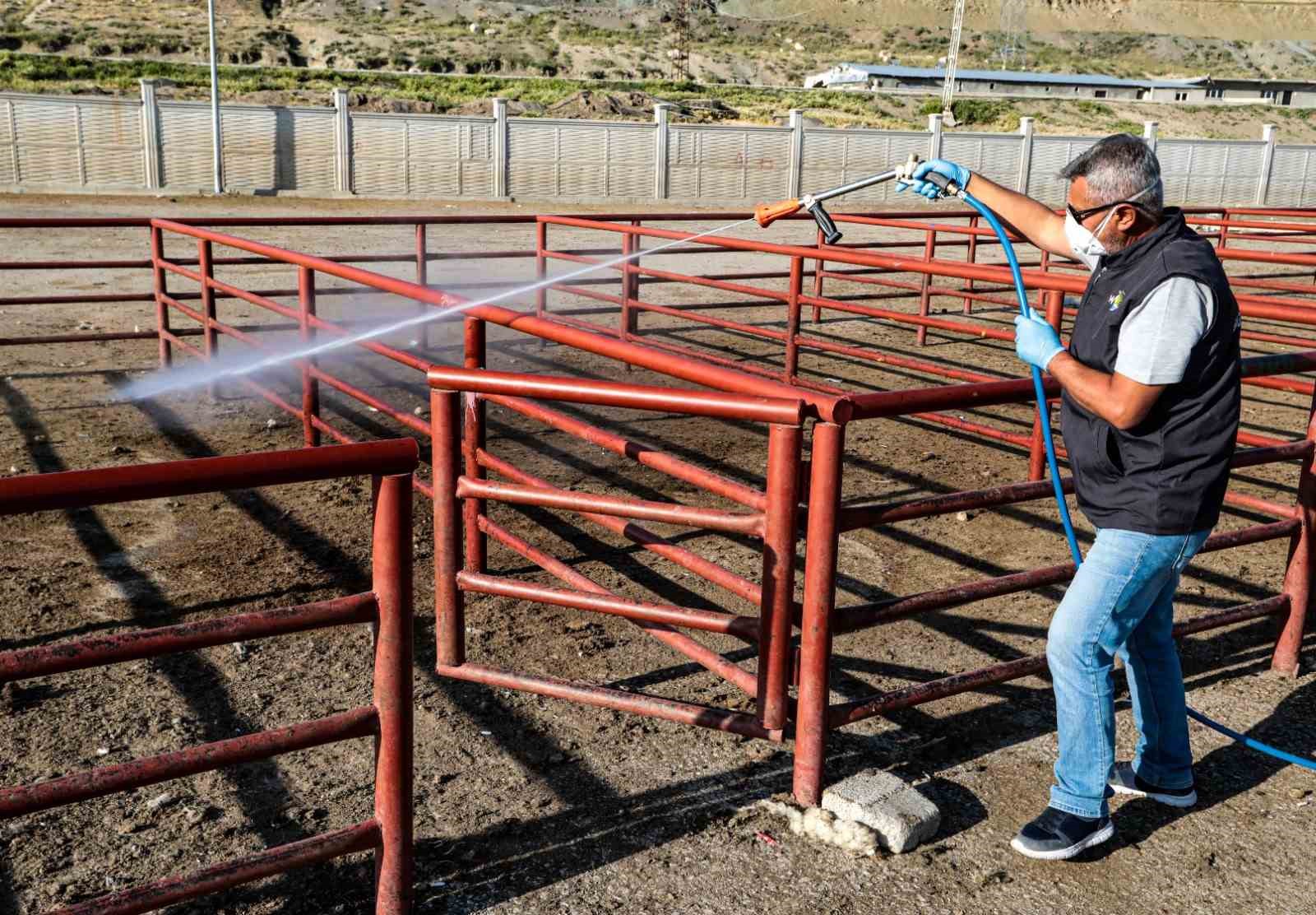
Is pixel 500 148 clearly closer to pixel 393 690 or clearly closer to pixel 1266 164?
pixel 1266 164

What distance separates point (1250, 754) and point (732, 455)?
3776mm

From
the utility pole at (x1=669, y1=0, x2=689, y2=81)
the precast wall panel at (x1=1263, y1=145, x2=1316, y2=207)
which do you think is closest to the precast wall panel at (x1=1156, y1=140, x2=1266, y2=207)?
the precast wall panel at (x1=1263, y1=145, x2=1316, y2=207)

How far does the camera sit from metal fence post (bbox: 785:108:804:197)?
35094mm

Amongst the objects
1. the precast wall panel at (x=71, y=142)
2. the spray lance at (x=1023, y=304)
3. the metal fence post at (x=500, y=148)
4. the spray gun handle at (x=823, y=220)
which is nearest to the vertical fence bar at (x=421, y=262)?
the spray gun handle at (x=823, y=220)

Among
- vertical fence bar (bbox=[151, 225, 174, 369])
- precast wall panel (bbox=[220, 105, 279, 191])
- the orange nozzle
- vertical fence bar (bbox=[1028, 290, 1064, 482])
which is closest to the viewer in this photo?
the orange nozzle

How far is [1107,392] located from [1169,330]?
0.18 metres

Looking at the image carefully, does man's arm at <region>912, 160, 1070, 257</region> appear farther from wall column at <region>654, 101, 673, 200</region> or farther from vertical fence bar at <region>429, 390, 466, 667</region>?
wall column at <region>654, 101, 673, 200</region>

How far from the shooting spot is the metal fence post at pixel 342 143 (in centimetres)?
3110

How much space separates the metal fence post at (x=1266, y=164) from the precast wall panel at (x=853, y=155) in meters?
10.3

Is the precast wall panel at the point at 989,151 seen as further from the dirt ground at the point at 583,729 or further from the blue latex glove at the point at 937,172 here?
the blue latex glove at the point at 937,172

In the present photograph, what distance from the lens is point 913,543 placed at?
559 cm

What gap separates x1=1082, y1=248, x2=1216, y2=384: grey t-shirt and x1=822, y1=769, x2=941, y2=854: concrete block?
3.86ft

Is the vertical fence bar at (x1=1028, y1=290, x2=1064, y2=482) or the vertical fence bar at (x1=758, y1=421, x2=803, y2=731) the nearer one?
the vertical fence bar at (x1=758, y1=421, x2=803, y2=731)

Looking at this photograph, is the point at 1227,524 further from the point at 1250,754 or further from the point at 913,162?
the point at 913,162
